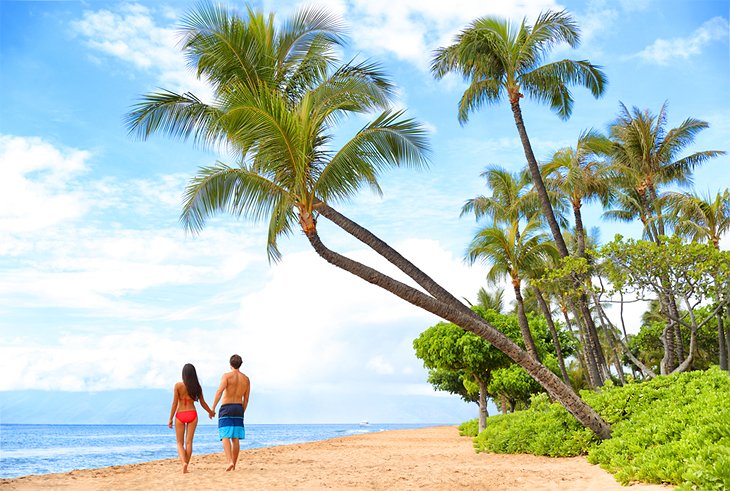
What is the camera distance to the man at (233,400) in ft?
32.0

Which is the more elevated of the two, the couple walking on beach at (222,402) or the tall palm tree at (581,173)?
the tall palm tree at (581,173)

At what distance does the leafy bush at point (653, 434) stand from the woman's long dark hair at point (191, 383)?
21.9 ft

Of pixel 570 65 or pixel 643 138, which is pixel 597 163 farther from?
pixel 570 65

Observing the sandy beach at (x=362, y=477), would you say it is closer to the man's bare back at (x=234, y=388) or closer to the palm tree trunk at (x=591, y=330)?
the man's bare back at (x=234, y=388)

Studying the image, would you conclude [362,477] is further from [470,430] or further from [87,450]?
[87,450]

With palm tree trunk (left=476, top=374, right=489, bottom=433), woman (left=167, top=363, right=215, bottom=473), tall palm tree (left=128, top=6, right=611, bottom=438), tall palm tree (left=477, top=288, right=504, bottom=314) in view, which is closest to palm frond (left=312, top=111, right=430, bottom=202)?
tall palm tree (left=128, top=6, right=611, bottom=438)

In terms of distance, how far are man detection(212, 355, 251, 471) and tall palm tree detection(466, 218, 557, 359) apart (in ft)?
47.9

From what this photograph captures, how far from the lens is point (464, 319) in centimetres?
1103

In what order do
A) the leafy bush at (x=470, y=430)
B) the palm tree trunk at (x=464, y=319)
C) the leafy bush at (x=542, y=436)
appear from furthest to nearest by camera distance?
the leafy bush at (x=470, y=430) → the leafy bush at (x=542, y=436) → the palm tree trunk at (x=464, y=319)

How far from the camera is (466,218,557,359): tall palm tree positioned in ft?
74.8

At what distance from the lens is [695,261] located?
1573cm

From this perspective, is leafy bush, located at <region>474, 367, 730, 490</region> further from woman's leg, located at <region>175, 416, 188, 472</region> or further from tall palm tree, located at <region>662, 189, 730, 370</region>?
tall palm tree, located at <region>662, 189, 730, 370</region>

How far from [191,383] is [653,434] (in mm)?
7540

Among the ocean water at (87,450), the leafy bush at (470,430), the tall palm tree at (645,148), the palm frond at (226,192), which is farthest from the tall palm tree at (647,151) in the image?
the ocean water at (87,450)
